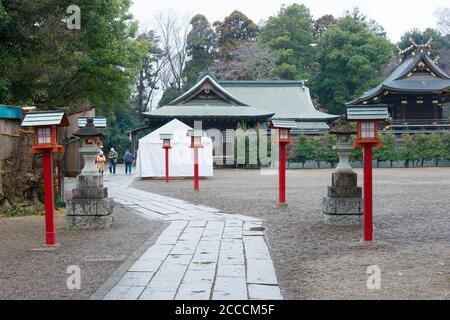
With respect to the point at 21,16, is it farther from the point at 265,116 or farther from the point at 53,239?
the point at 265,116

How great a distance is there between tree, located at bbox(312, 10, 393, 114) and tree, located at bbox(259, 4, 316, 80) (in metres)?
3.53

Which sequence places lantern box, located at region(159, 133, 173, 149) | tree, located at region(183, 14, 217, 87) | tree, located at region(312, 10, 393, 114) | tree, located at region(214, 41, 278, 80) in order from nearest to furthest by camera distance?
1. lantern box, located at region(159, 133, 173, 149)
2. tree, located at region(312, 10, 393, 114)
3. tree, located at region(214, 41, 278, 80)
4. tree, located at region(183, 14, 217, 87)

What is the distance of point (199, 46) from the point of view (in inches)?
2044

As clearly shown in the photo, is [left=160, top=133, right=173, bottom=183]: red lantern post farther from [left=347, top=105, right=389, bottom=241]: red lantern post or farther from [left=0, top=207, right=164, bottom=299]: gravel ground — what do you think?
[left=347, top=105, right=389, bottom=241]: red lantern post

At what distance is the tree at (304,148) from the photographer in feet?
107

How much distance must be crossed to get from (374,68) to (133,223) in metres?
40.0

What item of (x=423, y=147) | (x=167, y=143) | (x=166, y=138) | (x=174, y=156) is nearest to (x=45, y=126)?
(x=166, y=138)

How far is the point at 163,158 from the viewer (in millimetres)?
22172

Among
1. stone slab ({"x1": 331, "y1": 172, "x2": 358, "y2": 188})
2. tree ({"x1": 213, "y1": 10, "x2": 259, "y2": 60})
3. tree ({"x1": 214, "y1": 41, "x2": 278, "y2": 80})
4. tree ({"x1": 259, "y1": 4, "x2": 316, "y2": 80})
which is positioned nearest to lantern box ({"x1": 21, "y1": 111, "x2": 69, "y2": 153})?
stone slab ({"x1": 331, "y1": 172, "x2": 358, "y2": 188})

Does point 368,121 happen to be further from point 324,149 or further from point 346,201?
Result: point 324,149

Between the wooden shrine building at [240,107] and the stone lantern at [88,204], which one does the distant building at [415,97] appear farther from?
the stone lantern at [88,204]

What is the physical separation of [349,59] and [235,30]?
15286 mm

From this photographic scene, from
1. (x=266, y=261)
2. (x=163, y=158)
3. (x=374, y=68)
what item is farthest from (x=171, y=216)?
(x=374, y=68)

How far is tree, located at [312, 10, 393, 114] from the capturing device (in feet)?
144
